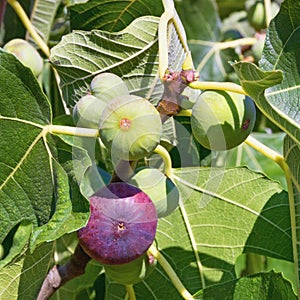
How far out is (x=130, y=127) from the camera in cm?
89

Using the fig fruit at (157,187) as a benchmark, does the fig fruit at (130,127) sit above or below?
above

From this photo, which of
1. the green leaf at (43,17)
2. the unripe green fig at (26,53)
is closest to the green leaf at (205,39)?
the green leaf at (43,17)

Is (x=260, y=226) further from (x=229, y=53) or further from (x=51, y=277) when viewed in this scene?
(x=229, y=53)

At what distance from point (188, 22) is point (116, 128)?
3.77 ft

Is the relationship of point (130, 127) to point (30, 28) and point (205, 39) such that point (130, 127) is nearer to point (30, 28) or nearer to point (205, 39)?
point (30, 28)

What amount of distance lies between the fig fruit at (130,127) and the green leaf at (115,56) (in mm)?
251

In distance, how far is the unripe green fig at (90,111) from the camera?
37.9 inches

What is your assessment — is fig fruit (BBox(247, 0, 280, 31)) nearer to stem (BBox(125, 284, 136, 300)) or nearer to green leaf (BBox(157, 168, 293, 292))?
green leaf (BBox(157, 168, 293, 292))

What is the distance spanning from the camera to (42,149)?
103 centimetres

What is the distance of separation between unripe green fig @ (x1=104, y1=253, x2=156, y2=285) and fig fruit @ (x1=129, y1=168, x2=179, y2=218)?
0.08 metres

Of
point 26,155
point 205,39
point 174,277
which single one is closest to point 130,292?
point 174,277

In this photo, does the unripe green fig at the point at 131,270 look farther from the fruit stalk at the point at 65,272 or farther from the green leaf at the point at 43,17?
the green leaf at the point at 43,17

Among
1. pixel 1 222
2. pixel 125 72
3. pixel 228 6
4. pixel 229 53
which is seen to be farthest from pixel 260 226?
pixel 228 6

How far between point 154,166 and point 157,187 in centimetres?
19
